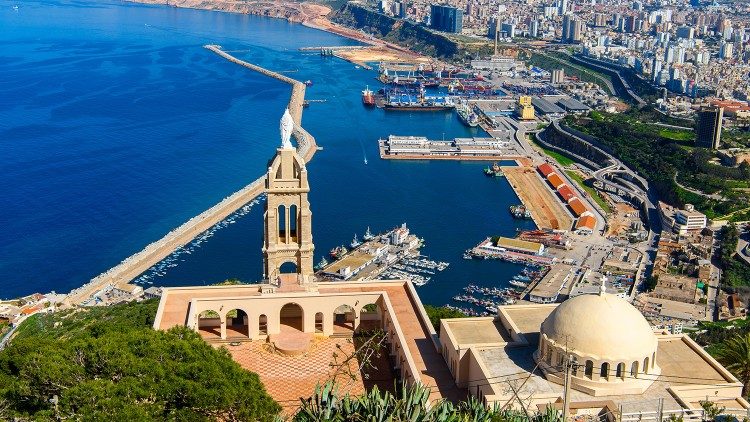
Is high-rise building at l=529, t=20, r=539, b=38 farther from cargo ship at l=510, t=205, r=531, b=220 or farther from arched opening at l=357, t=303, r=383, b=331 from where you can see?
arched opening at l=357, t=303, r=383, b=331

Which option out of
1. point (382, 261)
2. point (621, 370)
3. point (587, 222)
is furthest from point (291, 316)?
point (587, 222)

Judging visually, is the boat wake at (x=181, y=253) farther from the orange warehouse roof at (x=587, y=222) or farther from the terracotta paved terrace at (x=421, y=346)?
the terracotta paved terrace at (x=421, y=346)

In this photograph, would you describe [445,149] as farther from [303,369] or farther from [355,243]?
[303,369]

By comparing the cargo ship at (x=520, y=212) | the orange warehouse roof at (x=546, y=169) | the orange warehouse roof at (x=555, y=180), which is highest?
the orange warehouse roof at (x=546, y=169)

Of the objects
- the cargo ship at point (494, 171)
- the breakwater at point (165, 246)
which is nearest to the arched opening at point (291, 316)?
the breakwater at point (165, 246)

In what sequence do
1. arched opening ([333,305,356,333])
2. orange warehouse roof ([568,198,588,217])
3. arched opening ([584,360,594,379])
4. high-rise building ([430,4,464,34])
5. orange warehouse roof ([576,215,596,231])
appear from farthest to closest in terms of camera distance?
high-rise building ([430,4,464,34]) → orange warehouse roof ([568,198,588,217]) → orange warehouse roof ([576,215,596,231]) → arched opening ([333,305,356,333]) → arched opening ([584,360,594,379])

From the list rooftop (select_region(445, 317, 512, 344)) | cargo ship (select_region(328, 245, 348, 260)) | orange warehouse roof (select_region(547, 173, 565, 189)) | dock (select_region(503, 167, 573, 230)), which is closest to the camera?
rooftop (select_region(445, 317, 512, 344))

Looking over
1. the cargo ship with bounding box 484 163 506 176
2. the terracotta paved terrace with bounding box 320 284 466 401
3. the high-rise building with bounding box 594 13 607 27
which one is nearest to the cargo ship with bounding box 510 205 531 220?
the cargo ship with bounding box 484 163 506 176

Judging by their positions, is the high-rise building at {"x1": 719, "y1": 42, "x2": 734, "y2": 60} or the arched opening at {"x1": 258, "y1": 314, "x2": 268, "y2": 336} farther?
the high-rise building at {"x1": 719, "y1": 42, "x2": 734, "y2": 60}
